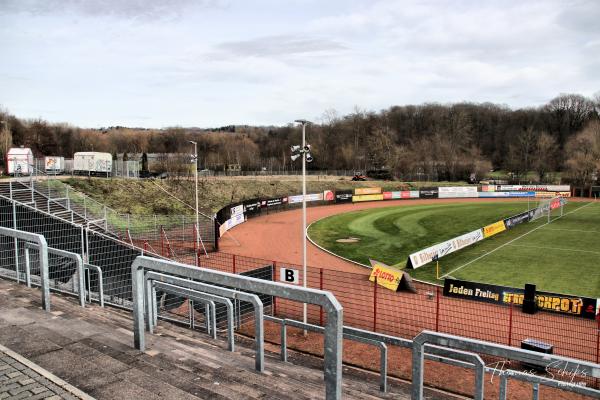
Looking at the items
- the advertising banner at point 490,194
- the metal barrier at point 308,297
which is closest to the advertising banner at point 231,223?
the metal barrier at point 308,297

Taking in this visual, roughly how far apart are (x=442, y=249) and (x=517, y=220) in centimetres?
1608

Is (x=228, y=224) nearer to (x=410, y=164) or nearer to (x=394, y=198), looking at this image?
(x=394, y=198)

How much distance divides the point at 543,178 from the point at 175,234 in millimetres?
84050

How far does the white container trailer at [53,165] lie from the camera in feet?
144

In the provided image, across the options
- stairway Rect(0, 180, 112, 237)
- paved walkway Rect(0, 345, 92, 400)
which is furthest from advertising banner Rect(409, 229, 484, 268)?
paved walkway Rect(0, 345, 92, 400)

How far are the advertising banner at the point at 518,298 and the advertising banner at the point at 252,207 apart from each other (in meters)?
29.0

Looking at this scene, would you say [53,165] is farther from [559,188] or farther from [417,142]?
[417,142]

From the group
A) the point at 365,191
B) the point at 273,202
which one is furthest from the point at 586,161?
the point at 273,202

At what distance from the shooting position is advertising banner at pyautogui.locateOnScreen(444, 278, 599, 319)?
1619cm

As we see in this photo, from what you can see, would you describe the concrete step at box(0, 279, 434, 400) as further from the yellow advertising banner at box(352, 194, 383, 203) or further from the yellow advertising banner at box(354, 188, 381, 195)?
the yellow advertising banner at box(354, 188, 381, 195)

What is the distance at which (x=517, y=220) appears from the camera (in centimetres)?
4022

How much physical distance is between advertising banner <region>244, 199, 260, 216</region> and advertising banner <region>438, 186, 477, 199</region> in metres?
32.1

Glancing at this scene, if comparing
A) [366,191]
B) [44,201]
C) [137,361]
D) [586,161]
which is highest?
[586,161]

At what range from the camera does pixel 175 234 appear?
2959 cm
